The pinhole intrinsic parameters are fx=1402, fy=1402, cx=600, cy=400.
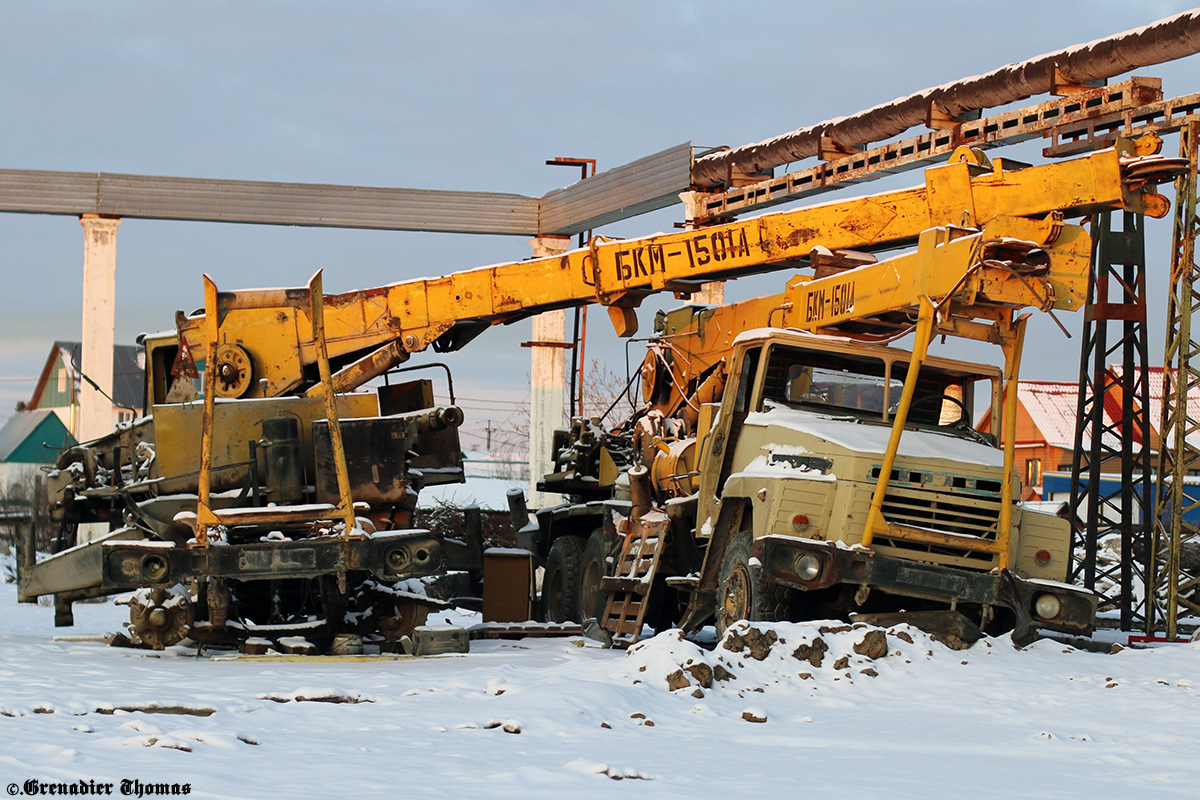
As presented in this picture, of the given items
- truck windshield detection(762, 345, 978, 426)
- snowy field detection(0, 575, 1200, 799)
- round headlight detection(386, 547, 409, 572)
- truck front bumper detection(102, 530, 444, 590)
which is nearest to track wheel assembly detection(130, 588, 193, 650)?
truck front bumper detection(102, 530, 444, 590)

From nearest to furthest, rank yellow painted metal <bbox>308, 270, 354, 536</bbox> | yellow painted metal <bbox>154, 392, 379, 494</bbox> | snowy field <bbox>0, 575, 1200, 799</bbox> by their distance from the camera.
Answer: snowy field <bbox>0, 575, 1200, 799</bbox>, yellow painted metal <bbox>308, 270, 354, 536</bbox>, yellow painted metal <bbox>154, 392, 379, 494</bbox>

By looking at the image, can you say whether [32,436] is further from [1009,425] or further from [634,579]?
[1009,425]

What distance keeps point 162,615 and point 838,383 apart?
607 cm

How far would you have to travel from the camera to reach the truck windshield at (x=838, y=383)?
11.8m

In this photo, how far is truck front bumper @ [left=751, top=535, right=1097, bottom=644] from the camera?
33.5 feet

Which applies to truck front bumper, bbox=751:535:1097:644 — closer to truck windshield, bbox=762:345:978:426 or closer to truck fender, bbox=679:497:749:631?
truck fender, bbox=679:497:749:631

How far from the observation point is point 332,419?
1165cm

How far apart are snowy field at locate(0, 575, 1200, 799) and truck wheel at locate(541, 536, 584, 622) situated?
3913 mm

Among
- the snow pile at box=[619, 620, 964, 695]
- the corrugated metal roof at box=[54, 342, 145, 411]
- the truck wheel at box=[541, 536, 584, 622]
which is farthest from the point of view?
the corrugated metal roof at box=[54, 342, 145, 411]

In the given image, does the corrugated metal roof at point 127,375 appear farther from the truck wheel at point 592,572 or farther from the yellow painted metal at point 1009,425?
the yellow painted metal at point 1009,425

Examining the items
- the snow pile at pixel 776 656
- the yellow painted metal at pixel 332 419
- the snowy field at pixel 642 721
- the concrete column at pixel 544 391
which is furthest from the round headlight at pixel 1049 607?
the concrete column at pixel 544 391

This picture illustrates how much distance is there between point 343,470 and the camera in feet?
38.0

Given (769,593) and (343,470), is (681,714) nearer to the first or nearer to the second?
(769,593)

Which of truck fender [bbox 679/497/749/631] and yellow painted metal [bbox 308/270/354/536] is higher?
yellow painted metal [bbox 308/270/354/536]
